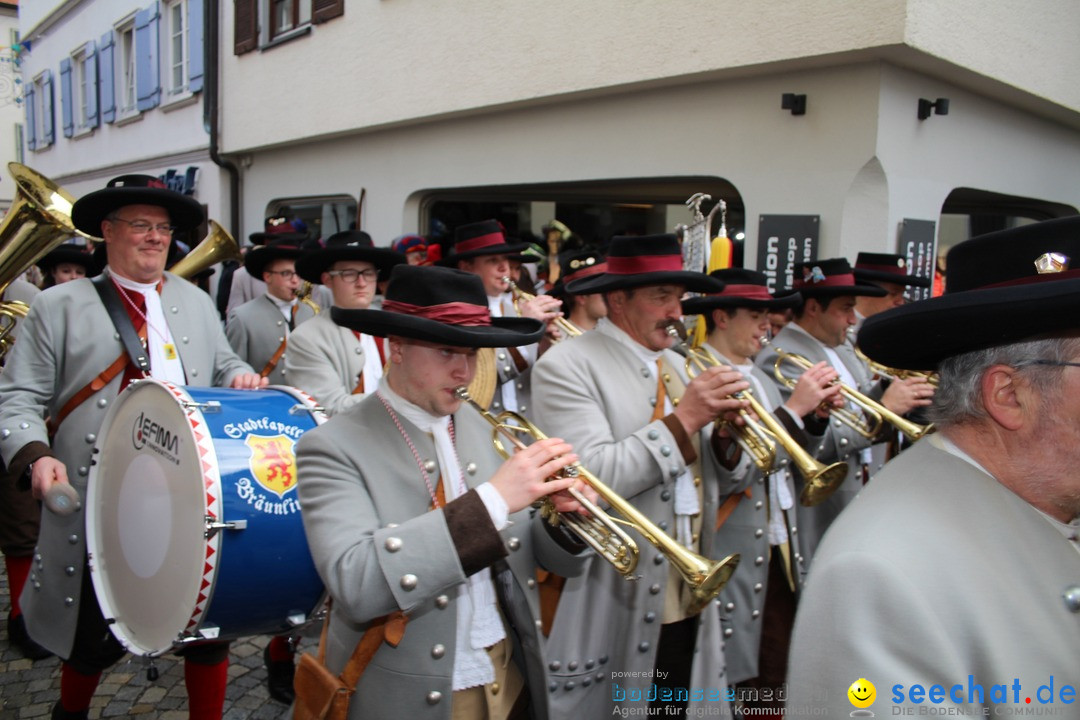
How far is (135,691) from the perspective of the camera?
13.7 feet

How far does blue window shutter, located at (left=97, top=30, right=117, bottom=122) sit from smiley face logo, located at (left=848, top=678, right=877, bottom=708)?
1947cm

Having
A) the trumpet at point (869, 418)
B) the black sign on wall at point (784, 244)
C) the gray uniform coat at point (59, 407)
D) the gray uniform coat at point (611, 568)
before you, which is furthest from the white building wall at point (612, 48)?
the gray uniform coat at point (59, 407)

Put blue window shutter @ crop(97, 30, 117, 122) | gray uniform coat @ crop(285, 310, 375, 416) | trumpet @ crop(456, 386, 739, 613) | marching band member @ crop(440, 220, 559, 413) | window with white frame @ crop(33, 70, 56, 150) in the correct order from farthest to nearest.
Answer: window with white frame @ crop(33, 70, 56, 150) → blue window shutter @ crop(97, 30, 117, 122) → marching band member @ crop(440, 220, 559, 413) → gray uniform coat @ crop(285, 310, 375, 416) → trumpet @ crop(456, 386, 739, 613)

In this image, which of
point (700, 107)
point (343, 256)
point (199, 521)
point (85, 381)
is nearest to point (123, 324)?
point (85, 381)

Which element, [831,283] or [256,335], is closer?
[831,283]

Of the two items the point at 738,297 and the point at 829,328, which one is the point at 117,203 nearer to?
the point at 738,297

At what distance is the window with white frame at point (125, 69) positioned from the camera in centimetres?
1681

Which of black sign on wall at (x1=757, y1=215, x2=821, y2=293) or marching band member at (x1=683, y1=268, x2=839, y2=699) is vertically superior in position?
black sign on wall at (x1=757, y1=215, x2=821, y2=293)

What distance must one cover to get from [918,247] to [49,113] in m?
22.6

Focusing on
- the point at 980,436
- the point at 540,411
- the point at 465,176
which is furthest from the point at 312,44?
the point at 980,436

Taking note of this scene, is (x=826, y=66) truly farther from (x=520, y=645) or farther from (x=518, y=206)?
(x=518, y=206)

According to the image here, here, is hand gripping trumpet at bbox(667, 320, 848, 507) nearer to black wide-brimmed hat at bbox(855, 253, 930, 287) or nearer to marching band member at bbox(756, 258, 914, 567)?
marching band member at bbox(756, 258, 914, 567)

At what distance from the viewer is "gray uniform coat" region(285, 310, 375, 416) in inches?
172

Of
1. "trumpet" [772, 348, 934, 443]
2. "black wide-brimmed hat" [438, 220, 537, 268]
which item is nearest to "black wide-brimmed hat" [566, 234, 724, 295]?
"trumpet" [772, 348, 934, 443]
